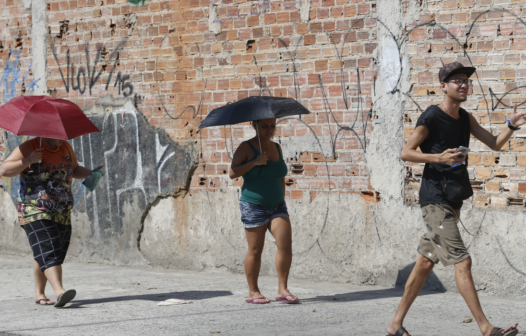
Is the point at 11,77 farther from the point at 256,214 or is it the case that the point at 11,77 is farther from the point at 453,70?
the point at 453,70

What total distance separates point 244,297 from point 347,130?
1907 mm

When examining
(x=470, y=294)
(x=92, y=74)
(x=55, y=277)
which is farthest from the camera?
(x=92, y=74)

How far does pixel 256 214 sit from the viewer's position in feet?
18.9

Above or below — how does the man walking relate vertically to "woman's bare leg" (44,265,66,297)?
above

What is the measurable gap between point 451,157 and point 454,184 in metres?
0.27

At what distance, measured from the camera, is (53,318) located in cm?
529

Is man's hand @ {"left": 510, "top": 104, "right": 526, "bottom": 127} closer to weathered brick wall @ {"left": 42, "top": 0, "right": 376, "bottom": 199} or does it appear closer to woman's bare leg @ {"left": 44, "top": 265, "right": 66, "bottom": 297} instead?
weathered brick wall @ {"left": 42, "top": 0, "right": 376, "bottom": 199}

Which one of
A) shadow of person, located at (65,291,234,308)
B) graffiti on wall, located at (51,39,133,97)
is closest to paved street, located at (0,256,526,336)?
shadow of person, located at (65,291,234,308)

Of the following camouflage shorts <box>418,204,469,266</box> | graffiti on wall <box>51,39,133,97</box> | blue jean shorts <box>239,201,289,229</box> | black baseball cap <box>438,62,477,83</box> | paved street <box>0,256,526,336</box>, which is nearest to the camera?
camouflage shorts <box>418,204,469,266</box>

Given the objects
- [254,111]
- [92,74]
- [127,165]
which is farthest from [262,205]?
[92,74]

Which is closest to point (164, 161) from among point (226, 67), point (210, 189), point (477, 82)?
point (210, 189)

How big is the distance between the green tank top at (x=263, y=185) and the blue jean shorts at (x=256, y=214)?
0.04 metres

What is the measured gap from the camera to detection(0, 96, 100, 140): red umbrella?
5.34m

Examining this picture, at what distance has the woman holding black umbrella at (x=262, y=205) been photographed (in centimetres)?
574
